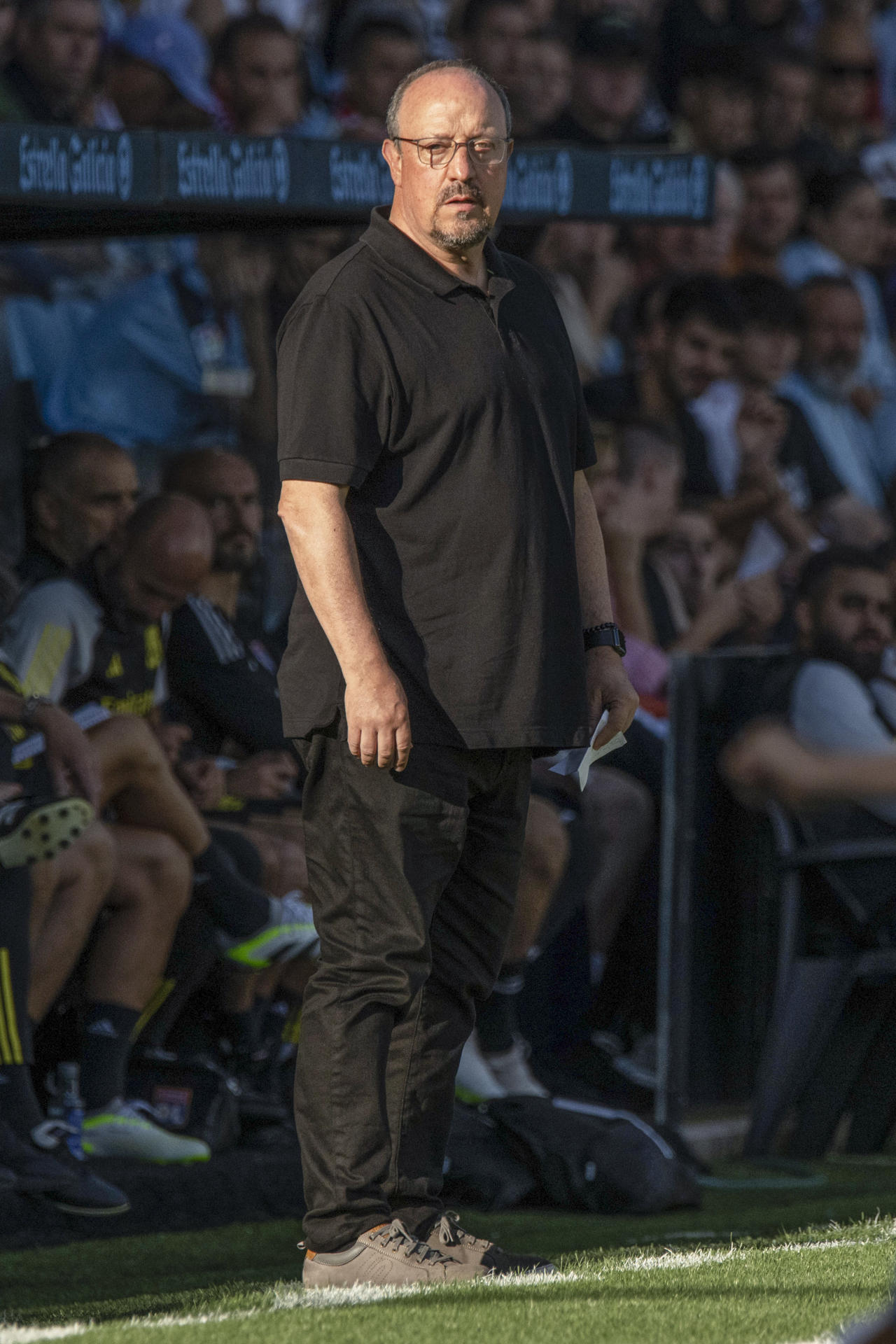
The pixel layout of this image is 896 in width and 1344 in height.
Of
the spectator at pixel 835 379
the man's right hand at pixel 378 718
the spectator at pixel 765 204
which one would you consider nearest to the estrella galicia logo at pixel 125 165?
the man's right hand at pixel 378 718

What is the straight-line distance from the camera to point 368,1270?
3186 mm

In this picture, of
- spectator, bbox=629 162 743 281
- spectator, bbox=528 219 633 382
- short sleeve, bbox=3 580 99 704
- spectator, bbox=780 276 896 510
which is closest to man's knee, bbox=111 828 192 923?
short sleeve, bbox=3 580 99 704

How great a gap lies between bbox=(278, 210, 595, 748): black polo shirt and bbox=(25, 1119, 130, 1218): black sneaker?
1.72 m

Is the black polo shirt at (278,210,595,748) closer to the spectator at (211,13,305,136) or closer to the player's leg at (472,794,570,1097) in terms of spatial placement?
the player's leg at (472,794,570,1097)

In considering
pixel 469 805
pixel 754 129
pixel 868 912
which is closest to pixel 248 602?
pixel 868 912

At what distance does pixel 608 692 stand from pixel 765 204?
6.14 meters

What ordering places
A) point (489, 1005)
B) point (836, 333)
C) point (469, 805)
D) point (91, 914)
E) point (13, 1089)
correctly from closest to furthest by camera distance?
point (469, 805), point (13, 1089), point (91, 914), point (489, 1005), point (836, 333)

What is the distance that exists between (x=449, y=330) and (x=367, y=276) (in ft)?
0.52

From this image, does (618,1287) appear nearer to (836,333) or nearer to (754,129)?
(836,333)

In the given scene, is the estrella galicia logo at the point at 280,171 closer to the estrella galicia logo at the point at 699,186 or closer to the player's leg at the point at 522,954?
the estrella galicia logo at the point at 699,186

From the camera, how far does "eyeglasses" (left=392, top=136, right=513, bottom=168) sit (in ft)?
11.0

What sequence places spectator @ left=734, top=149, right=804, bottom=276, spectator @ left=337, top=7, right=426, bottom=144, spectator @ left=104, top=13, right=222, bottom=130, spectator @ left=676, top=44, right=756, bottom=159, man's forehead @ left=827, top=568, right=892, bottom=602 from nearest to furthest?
man's forehead @ left=827, top=568, right=892, bottom=602
spectator @ left=104, top=13, right=222, bottom=130
spectator @ left=337, top=7, right=426, bottom=144
spectator @ left=734, top=149, right=804, bottom=276
spectator @ left=676, top=44, right=756, bottom=159

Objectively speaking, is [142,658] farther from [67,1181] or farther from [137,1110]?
[67,1181]

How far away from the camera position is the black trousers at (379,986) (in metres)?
3.25
